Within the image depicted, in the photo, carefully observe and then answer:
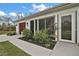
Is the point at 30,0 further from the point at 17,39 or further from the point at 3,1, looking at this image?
the point at 17,39

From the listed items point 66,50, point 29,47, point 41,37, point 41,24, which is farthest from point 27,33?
point 66,50

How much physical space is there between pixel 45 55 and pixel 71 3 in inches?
146

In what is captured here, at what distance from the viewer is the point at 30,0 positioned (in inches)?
380

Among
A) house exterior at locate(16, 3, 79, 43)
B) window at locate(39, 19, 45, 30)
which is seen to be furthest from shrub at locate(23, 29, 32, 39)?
window at locate(39, 19, 45, 30)

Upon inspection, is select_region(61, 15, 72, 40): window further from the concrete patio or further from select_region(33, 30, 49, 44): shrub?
select_region(33, 30, 49, 44): shrub

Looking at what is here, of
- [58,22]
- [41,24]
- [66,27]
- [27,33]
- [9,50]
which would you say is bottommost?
[9,50]

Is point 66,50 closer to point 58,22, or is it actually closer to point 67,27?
point 67,27

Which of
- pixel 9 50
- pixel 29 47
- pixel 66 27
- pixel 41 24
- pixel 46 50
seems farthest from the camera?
pixel 41 24

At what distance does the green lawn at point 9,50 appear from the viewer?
8750mm

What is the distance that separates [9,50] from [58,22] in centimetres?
428

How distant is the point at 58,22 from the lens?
11.5 meters

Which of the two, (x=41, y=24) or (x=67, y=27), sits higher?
(x=41, y=24)

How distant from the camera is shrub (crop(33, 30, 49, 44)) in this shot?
1063 centimetres

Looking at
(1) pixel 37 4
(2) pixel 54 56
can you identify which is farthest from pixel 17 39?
(2) pixel 54 56
